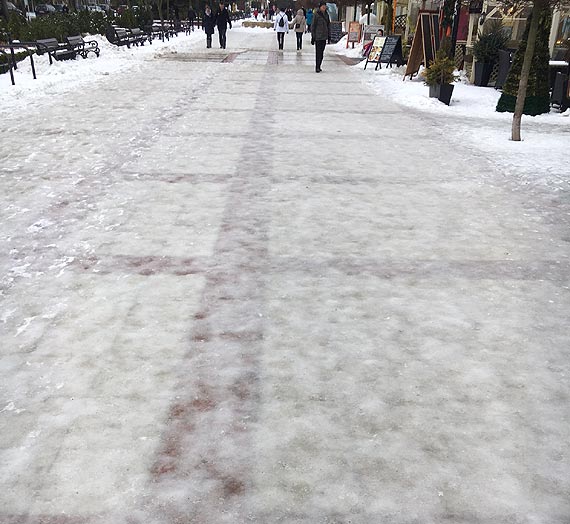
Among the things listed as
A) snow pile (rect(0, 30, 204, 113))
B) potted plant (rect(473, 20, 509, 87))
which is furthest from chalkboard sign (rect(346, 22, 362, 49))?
potted plant (rect(473, 20, 509, 87))

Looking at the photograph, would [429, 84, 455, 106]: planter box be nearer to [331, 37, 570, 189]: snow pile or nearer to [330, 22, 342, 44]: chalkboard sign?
[331, 37, 570, 189]: snow pile

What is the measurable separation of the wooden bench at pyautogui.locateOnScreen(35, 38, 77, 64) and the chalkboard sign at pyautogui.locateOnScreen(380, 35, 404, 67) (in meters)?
10.4

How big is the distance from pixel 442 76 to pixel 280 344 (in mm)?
10542

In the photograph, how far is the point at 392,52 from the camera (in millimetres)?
18641

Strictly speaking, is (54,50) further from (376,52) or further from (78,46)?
(376,52)

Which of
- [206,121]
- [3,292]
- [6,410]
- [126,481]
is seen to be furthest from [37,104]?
[126,481]

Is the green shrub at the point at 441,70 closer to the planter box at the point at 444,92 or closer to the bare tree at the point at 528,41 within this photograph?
the planter box at the point at 444,92

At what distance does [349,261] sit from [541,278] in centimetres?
149

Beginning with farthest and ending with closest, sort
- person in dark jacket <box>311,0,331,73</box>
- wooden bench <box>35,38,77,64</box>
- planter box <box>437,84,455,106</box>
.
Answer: person in dark jacket <box>311,0,331,73</box>, wooden bench <box>35,38,77,64</box>, planter box <box>437,84,455,106</box>

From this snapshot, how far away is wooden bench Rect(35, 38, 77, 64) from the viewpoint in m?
16.5

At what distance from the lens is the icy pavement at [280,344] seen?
242cm

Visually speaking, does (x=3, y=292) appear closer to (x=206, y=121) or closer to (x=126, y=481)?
(x=126, y=481)

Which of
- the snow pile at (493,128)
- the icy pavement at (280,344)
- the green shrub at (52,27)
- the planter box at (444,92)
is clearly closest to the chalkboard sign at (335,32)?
the green shrub at (52,27)

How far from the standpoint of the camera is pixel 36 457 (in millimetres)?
2559
